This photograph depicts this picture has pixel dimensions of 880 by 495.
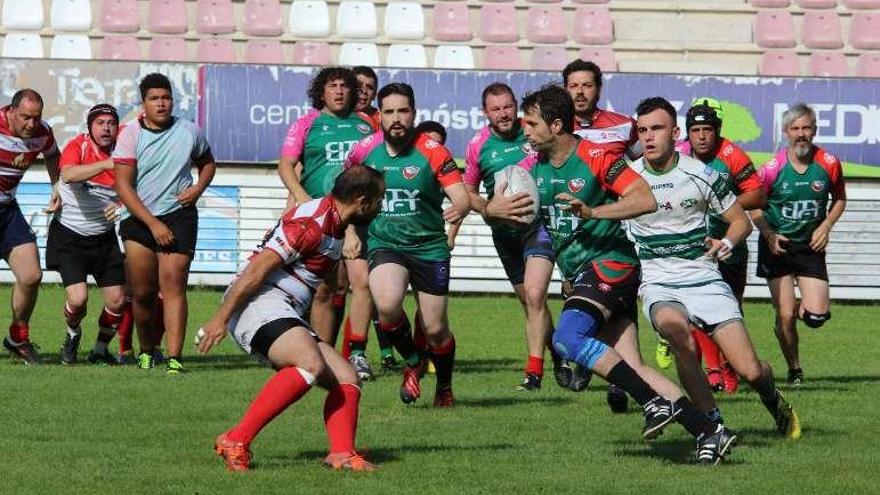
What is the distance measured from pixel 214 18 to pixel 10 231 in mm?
11002

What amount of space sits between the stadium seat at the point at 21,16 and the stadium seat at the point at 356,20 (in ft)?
14.4

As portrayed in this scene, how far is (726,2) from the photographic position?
25.4 meters

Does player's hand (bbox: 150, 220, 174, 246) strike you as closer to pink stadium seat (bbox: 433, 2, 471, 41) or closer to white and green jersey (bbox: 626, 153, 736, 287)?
white and green jersey (bbox: 626, 153, 736, 287)

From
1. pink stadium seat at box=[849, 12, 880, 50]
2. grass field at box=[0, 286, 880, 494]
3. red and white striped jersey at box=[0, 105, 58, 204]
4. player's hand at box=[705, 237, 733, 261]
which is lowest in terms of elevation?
grass field at box=[0, 286, 880, 494]

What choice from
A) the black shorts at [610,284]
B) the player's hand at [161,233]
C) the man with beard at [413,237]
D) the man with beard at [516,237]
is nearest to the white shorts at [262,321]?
the black shorts at [610,284]

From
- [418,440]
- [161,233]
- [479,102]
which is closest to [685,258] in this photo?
[418,440]

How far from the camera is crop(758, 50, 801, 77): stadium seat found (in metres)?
24.4

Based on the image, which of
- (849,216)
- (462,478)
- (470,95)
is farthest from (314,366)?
(849,216)

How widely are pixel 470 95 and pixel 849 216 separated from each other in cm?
499

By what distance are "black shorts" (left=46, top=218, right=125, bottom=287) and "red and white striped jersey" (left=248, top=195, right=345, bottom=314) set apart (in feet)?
19.6

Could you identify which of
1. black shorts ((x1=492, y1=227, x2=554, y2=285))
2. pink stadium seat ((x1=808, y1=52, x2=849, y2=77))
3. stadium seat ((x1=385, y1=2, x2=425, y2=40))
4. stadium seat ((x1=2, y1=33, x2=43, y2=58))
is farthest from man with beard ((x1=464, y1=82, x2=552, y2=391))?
stadium seat ((x1=2, y1=33, x2=43, y2=58))

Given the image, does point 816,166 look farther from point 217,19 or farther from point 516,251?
point 217,19

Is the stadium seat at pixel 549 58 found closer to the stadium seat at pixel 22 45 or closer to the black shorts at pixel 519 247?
the stadium seat at pixel 22 45

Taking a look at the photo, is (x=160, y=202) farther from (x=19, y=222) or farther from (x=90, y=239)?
(x=19, y=222)
